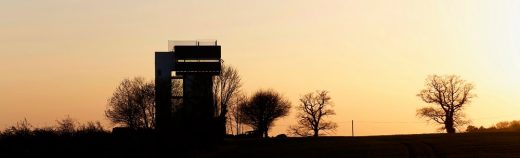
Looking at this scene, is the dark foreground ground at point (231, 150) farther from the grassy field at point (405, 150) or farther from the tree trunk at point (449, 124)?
the tree trunk at point (449, 124)

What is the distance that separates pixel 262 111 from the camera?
149m

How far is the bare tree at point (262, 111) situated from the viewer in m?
148

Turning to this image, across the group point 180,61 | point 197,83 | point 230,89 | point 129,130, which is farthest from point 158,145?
point 230,89

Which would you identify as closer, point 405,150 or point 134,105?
point 405,150

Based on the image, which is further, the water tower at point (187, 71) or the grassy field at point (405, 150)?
the water tower at point (187, 71)

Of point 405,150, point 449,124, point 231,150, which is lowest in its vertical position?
point 405,150

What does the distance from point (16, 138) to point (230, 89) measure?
274 feet

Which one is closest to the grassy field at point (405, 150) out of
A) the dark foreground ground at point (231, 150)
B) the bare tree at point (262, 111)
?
the dark foreground ground at point (231, 150)

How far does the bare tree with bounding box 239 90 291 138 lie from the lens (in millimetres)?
148000

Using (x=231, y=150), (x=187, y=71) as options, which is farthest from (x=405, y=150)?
(x=187, y=71)

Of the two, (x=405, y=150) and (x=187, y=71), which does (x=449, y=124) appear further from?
(x=405, y=150)

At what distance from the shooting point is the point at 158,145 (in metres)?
62.2

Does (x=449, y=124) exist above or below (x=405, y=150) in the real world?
above

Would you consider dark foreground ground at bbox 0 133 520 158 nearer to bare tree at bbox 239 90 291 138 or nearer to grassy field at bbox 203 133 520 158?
grassy field at bbox 203 133 520 158
